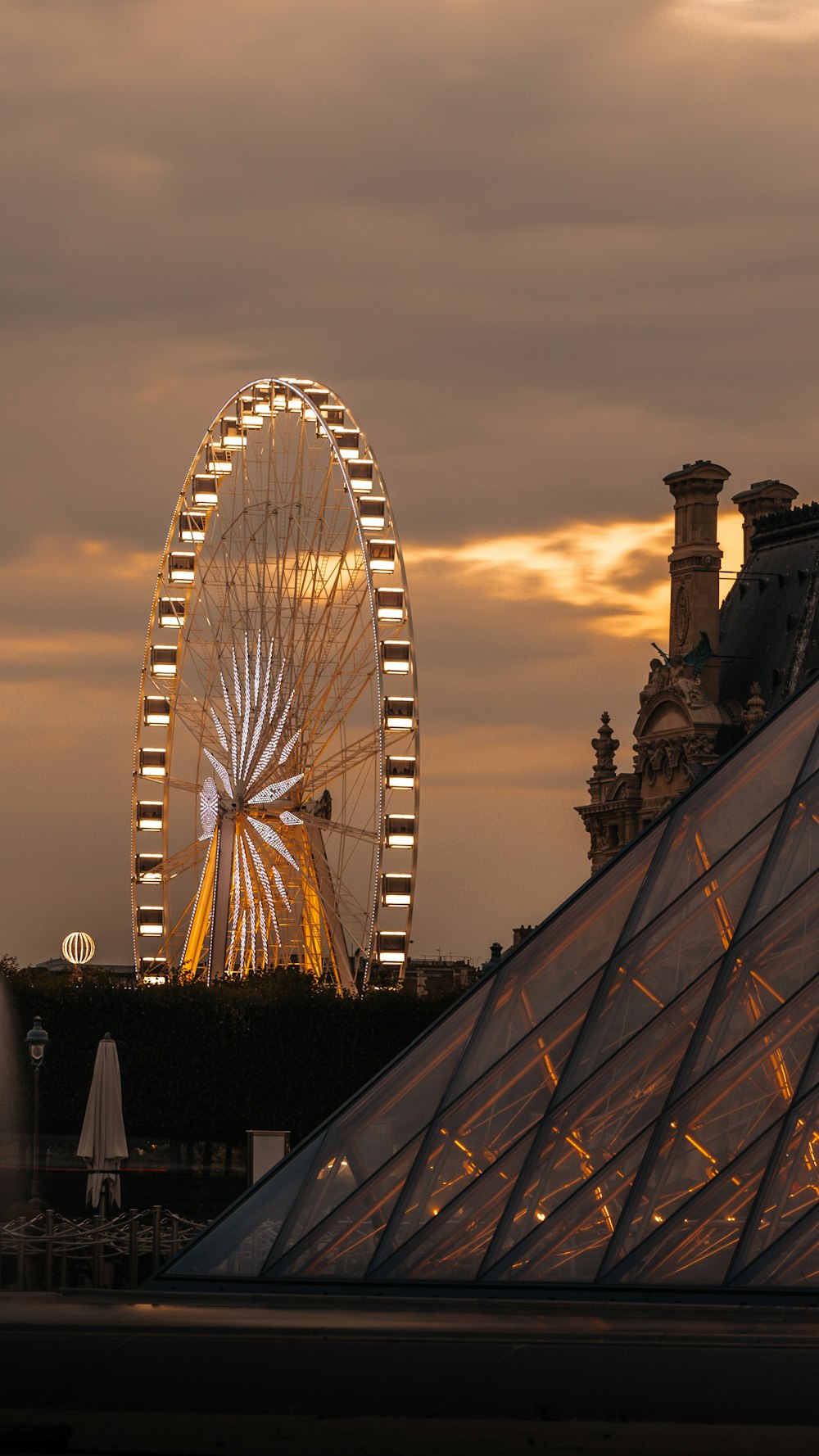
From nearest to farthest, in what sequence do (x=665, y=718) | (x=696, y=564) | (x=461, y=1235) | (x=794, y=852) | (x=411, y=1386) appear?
(x=411, y=1386) → (x=461, y=1235) → (x=794, y=852) → (x=665, y=718) → (x=696, y=564)

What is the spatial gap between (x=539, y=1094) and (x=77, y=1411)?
23.3ft

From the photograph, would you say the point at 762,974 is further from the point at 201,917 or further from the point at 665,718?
the point at 665,718

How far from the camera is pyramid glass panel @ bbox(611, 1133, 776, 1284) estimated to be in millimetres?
22688

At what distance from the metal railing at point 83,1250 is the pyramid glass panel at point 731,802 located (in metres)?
6.87

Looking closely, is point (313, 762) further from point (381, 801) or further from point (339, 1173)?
point (339, 1173)

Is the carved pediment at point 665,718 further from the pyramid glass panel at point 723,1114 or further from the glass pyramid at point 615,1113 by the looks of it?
the pyramid glass panel at point 723,1114

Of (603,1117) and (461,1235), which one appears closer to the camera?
(461,1235)

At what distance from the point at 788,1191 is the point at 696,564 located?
183 feet

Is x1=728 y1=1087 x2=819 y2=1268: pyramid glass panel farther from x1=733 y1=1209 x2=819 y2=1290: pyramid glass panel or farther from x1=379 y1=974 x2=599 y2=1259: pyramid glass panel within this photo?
x1=379 y1=974 x2=599 y2=1259: pyramid glass panel

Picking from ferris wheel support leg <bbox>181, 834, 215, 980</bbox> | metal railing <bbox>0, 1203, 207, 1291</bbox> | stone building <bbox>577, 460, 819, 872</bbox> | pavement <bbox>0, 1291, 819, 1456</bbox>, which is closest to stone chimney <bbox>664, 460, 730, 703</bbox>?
stone building <bbox>577, 460, 819, 872</bbox>

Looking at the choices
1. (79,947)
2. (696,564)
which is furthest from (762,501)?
(79,947)

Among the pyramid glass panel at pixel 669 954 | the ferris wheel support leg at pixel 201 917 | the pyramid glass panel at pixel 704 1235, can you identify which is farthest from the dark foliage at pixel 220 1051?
the pyramid glass panel at pixel 704 1235

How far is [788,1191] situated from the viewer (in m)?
22.9

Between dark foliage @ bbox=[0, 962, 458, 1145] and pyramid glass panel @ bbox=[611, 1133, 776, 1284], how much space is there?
3488cm
